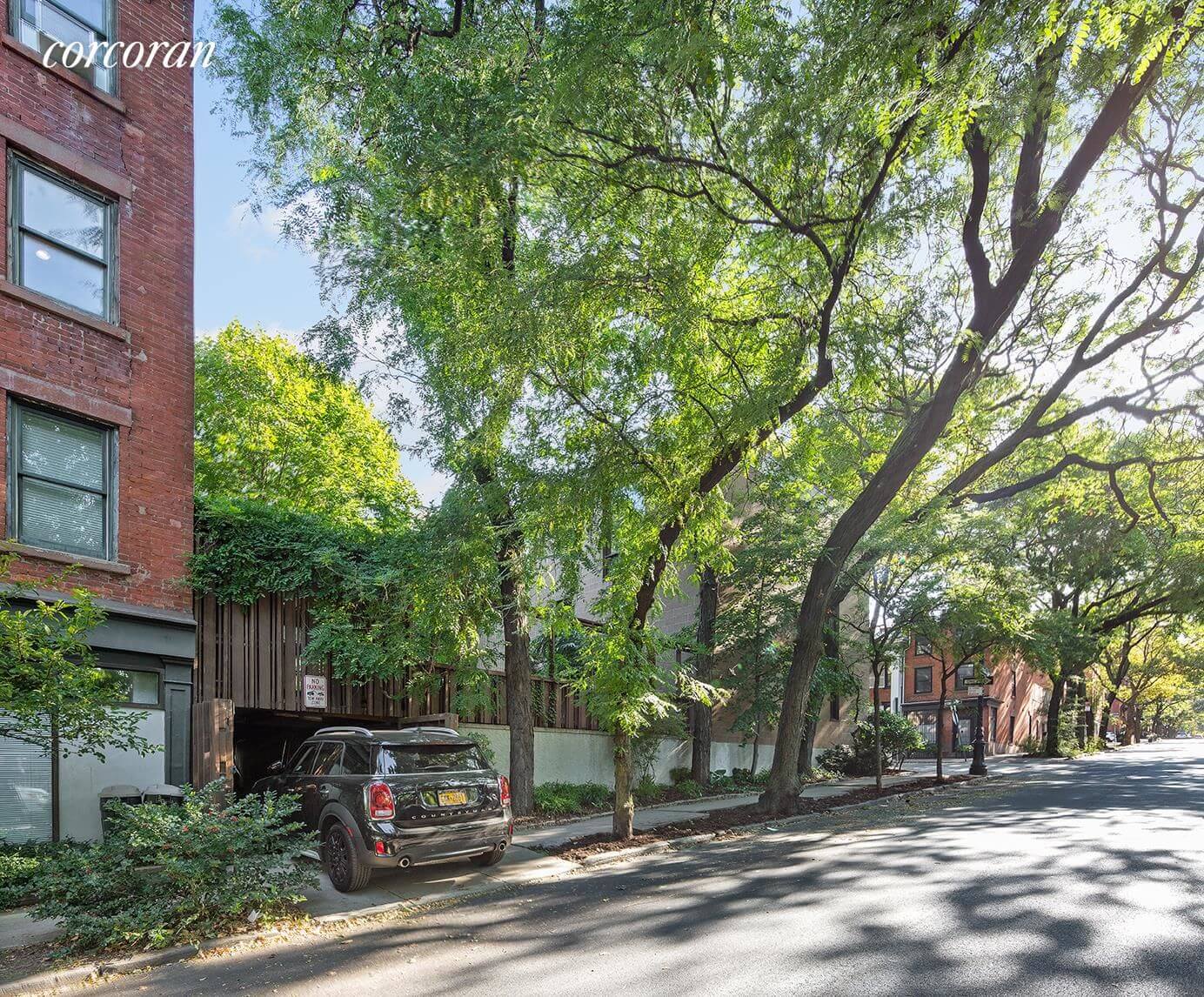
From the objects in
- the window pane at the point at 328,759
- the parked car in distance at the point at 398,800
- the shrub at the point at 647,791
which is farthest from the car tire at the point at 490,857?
the shrub at the point at 647,791

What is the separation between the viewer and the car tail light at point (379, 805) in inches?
334

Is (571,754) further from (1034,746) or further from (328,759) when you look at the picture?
(1034,746)

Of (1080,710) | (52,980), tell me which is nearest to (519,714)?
(52,980)

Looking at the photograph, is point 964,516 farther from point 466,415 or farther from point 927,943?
point 927,943

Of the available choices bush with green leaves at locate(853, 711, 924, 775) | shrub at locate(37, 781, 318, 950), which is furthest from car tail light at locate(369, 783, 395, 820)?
bush with green leaves at locate(853, 711, 924, 775)

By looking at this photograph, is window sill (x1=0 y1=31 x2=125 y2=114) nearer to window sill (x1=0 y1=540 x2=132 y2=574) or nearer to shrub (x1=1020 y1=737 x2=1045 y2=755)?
window sill (x1=0 y1=540 x2=132 y2=574)

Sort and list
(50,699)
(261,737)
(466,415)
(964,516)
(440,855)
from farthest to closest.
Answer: (964,516), (261,737), (466,415), (440,855), (50,699)

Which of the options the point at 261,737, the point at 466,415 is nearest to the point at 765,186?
the point at 466,415

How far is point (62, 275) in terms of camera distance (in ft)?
37.0

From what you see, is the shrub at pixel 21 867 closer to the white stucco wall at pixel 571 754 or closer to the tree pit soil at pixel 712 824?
the tree pit soil at pixel 712 824

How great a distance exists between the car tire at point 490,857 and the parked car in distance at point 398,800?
0.03 feet

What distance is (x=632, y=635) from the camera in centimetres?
1130

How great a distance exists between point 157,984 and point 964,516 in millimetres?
16752

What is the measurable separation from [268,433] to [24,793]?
52.5 feet
